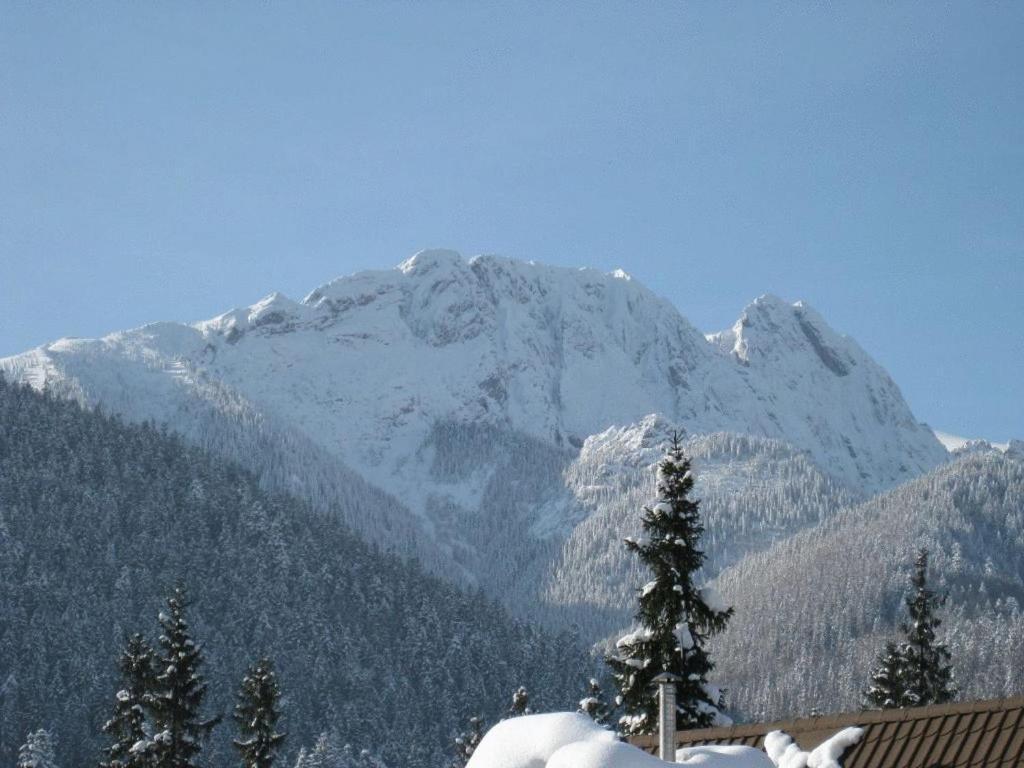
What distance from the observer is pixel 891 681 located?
4834 centimetres

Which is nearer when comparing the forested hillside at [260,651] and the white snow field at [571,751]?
the white snow field at [571,751]

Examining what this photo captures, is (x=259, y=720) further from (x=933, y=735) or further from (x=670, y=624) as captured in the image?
(x=933, y=735)

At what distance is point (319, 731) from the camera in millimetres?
159250

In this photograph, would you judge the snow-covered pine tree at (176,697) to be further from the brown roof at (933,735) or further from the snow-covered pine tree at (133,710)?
the brown roof at (933,735)

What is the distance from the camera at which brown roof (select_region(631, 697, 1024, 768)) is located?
667 inches

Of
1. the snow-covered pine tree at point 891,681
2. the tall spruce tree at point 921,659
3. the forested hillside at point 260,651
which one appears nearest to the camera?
the tall spruce tree at point 921,659

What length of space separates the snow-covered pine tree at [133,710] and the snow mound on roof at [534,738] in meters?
35.4

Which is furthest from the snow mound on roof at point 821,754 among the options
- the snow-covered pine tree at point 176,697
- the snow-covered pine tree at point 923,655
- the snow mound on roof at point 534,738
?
the snow-covered pine tree at point 176,697

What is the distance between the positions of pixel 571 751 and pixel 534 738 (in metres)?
0.71

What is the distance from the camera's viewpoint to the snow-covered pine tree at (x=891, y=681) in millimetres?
47406

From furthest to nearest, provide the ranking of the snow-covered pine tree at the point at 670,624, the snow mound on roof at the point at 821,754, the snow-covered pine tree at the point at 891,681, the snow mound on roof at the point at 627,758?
the snow-covered pine tree at the point at 891,681 → the snow-covered pine tree at the point at 670,624 → the snow mound on roof at the point at 821,754 → the snow mound on roof at the point at 627,758

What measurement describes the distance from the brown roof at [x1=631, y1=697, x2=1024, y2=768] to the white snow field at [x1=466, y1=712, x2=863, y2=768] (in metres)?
2.24

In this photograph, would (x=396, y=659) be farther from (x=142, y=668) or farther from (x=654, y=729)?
(x=654, y=729)

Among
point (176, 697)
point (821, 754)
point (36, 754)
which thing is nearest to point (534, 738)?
point (821, 754)
